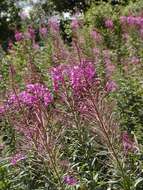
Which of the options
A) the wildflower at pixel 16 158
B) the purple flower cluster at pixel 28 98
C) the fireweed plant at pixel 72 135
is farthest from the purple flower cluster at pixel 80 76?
the wildflower at pixel 16 158

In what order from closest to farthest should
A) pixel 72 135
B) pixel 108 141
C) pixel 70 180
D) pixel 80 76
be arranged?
pixel 108 141 < pixel 80 76 < pixel 70 180 < pixel 72 135

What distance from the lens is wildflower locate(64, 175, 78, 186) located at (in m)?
A: 5.37

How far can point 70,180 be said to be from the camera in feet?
17.9

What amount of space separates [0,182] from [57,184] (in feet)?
2.75

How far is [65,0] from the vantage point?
31812mm

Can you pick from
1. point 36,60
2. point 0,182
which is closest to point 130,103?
point 0,182

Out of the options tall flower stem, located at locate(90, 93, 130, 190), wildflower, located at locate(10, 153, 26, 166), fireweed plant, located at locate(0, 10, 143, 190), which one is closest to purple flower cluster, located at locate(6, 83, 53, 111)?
fireweed plant, located at locate(0, 10, 143, 190)

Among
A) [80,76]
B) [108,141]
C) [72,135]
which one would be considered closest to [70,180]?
[108,141]

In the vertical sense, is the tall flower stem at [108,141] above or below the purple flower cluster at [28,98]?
below

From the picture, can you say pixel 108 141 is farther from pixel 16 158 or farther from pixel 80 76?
pixel 16 158

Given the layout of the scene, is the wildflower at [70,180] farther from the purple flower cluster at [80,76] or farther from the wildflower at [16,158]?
the purple flower cluster at [80,76]

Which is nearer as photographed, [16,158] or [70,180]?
[70,180]

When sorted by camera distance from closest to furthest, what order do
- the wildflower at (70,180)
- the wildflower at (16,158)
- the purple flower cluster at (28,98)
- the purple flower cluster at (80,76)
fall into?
the purple flower cluster at (80,76) < the wildflower at (70,180) < the purple flower cluster at (28,98) < the wildflower at (16,158)

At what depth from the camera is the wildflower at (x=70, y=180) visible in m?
5.37
